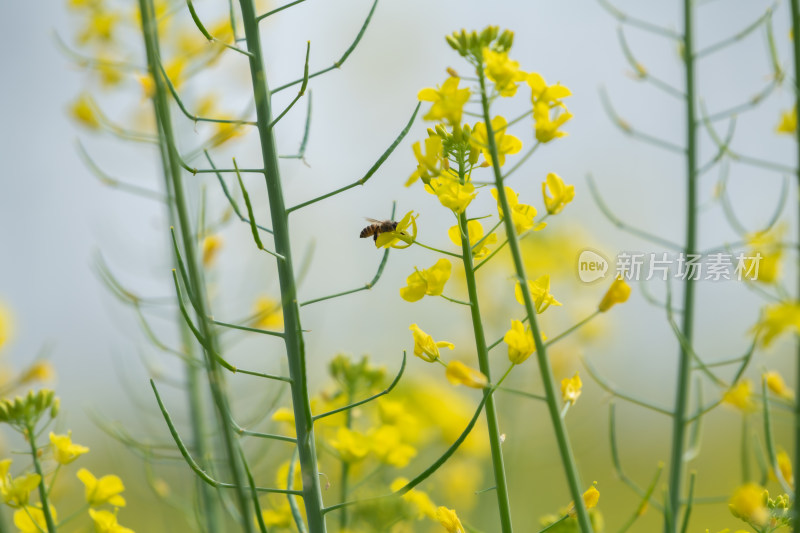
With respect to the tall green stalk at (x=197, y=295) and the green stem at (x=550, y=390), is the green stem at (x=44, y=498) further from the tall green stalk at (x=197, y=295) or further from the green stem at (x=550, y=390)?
the green stem at (x=550, y=390)

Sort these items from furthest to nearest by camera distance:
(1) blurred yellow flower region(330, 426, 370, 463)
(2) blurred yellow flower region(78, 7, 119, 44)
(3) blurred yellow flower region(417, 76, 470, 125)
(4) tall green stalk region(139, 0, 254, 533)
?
(2) blurred yellow flower region(78, 7, 119, 44)
(1) blurred yellow flower region(330, 426, 370, 463)
(3) blurred yellow flower region(417, 76, 470, 125)
(4) tall green stalk region(139, 0, 254, 533)

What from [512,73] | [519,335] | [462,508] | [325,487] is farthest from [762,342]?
[462,508]

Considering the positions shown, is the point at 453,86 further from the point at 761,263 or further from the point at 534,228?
the point at 761,263

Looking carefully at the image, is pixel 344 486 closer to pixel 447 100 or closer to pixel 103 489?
pixel 103 489

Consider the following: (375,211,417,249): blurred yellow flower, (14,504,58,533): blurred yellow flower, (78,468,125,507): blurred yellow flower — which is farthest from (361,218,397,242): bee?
(14,504,58,533): blurred yellow flower

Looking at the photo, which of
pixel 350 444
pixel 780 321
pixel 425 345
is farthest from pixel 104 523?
pixel 780 321

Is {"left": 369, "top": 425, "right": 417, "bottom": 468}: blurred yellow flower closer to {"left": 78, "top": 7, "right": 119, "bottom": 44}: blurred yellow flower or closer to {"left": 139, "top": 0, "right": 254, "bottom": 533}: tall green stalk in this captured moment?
{"left": 139, "top": 0, "right": 254, "bottom": 533}: tall green stalk
